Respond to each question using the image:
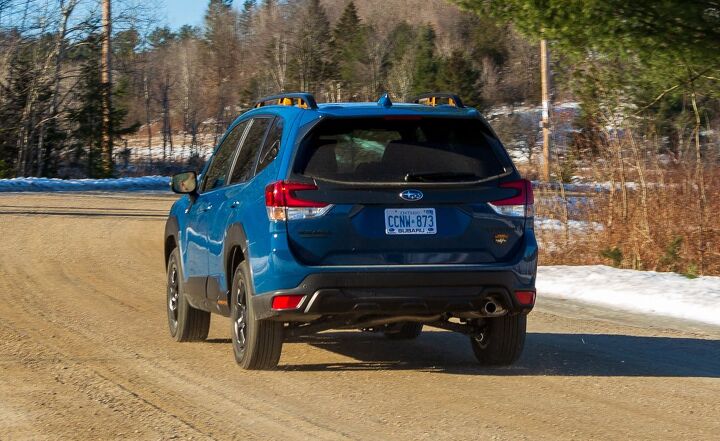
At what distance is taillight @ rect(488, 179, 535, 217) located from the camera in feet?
26.1

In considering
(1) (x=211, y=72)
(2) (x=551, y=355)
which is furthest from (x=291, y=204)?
(1) (x=211, y=72)

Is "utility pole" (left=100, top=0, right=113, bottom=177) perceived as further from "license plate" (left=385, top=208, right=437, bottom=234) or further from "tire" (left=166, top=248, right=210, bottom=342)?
"license plate" (left=385, top=208, right=437, bottom=234)

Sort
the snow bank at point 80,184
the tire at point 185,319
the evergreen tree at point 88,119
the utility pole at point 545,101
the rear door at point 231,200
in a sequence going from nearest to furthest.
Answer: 1. the rear door at point 231,200
2. the tire at point 185,319
3. the utility pole at point 545,101
4. the snow bank at point 80,184
5. the evergreen tree at point 88,119

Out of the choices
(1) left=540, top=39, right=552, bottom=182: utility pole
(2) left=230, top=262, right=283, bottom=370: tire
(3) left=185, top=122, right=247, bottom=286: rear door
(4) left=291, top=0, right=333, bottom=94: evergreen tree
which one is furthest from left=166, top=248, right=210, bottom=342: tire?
(4) left=291, top=0, right=333, bottom=94: evergreen tree

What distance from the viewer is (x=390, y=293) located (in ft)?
25.4

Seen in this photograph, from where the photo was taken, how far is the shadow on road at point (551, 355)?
865 centimetres

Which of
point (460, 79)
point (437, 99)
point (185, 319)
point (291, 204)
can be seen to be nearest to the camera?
point (291, 204)

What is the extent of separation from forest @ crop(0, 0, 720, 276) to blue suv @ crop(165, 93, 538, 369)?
320 inches

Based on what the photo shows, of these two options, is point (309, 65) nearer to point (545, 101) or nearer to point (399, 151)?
point (545, 101)

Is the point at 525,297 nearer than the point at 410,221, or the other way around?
the point at 410,221

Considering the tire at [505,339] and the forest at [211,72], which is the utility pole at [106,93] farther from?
the tire at [505,339]

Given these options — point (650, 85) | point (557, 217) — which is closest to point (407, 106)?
point (557, 217)

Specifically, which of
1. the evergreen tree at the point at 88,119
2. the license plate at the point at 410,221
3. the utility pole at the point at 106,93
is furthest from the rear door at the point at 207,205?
the evergreen tree at the point at 88,119

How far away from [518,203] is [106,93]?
4080 centimetres
